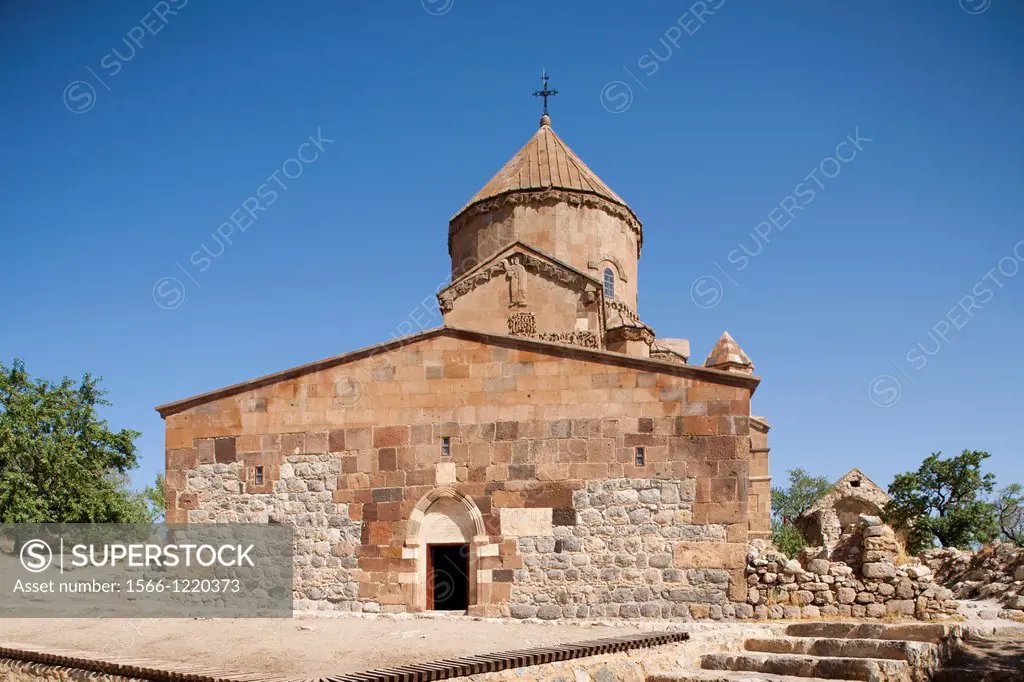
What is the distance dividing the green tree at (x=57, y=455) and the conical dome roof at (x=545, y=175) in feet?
42.8

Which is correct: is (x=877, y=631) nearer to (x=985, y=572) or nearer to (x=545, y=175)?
(x=985, y=572)

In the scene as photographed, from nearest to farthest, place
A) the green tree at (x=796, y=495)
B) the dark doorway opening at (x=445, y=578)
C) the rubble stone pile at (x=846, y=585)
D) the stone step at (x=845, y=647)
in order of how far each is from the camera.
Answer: the stone step at (x=845, y=647)
the rubble stone pile at (x=846, y=585)
the dark doorway opening at (x=445, y=578)
the green tree at (x=796, y=495)

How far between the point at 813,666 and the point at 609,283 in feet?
39.1

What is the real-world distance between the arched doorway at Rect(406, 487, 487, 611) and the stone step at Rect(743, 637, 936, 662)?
4.42m

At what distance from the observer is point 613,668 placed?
8.43 meters

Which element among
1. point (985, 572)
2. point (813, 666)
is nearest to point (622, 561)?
point (813, 666)

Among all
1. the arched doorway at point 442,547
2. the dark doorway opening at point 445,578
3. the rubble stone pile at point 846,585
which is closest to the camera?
the rubble stone pile at point 846,585

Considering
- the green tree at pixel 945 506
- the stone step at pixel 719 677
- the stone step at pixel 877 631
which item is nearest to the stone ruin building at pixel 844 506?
the green tree at pixel 945 506

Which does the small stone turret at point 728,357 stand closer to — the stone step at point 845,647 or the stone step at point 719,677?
the stone step at point 845,647

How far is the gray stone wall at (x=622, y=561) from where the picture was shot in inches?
471

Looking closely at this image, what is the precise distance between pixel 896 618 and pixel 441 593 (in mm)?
6261

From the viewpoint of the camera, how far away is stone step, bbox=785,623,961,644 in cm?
991

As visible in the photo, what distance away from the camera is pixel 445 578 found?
13.0 m

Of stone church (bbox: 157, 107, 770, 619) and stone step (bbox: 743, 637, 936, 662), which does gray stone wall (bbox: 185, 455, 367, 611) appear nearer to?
stone church (bbox: 157, 107, 770, 619)
